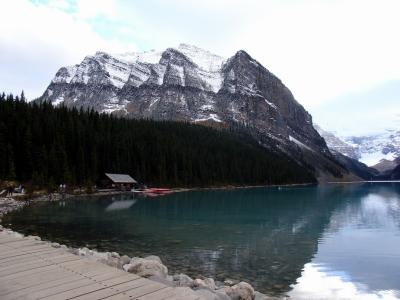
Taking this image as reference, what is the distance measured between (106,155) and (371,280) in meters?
114

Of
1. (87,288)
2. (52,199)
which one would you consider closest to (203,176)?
(52,199)

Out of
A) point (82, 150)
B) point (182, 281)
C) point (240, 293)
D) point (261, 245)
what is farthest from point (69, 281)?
point (82, 150)

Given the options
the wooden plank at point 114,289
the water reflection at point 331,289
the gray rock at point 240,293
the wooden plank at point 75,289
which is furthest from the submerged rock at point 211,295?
the water reflection at point 331,289

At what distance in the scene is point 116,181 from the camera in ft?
413

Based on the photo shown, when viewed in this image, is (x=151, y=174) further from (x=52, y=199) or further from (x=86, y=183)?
(x=52, y=199)

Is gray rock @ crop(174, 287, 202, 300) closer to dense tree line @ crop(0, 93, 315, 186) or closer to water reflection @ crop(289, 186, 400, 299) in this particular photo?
water reflection @ crop(289, 186, 400, 299)

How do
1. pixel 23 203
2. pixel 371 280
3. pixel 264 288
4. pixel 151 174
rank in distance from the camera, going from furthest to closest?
pixel 151 174 < pixel 23 203 < pixel 371 280 < pixel 264 288

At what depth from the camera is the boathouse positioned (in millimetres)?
125812

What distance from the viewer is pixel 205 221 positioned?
192ft

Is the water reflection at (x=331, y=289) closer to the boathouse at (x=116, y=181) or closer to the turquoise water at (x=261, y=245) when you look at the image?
the turquoise water at (x=261, y=245)

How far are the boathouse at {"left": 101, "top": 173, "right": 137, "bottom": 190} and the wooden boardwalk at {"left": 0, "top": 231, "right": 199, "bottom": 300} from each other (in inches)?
4286

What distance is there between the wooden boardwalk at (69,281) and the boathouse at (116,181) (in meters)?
109

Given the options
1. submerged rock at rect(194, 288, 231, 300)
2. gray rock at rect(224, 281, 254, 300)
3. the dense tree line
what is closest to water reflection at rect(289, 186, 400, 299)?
gray rock at rect(224, 281, 254, 300)

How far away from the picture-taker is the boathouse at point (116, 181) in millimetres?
125812
